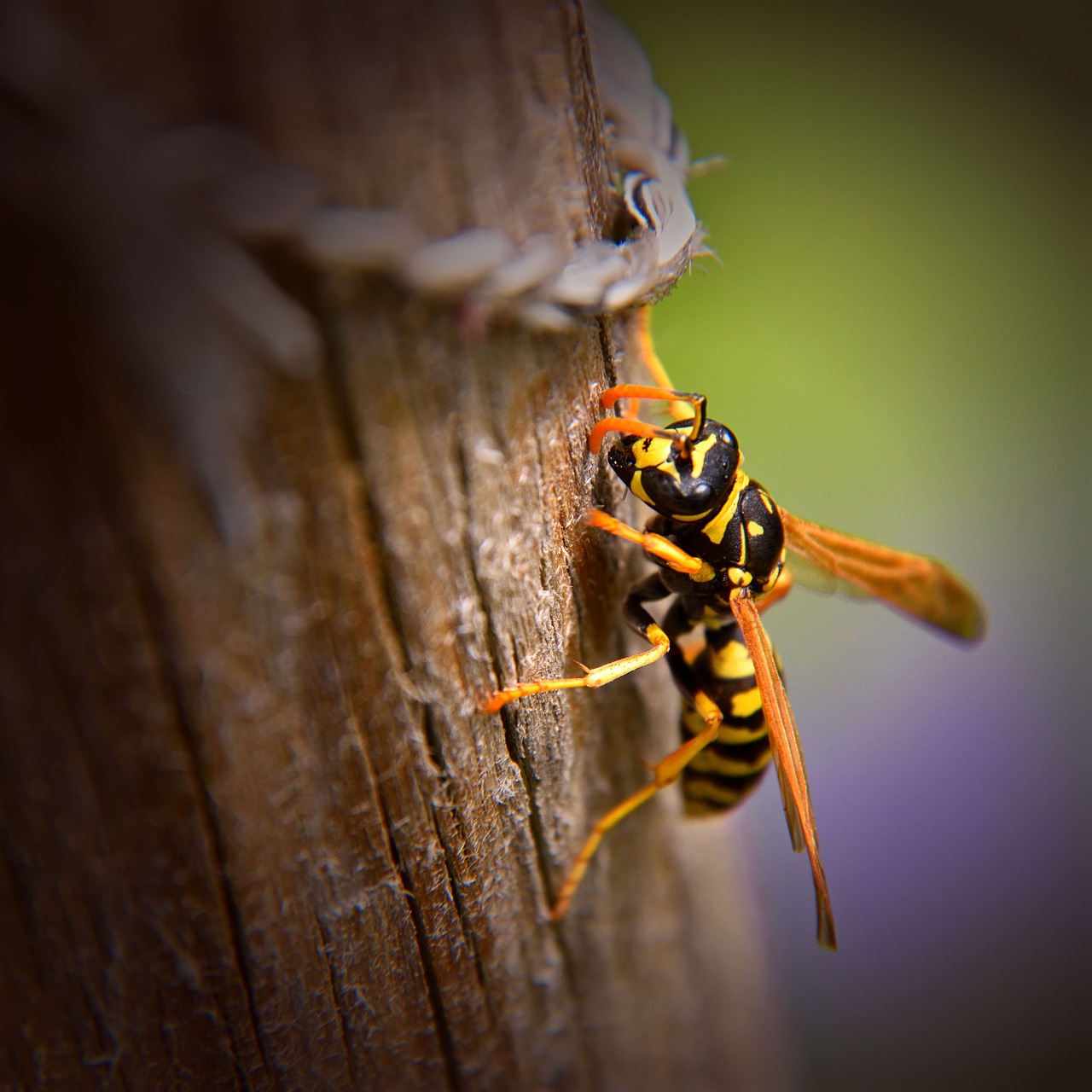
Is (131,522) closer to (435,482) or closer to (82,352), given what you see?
(82,352)

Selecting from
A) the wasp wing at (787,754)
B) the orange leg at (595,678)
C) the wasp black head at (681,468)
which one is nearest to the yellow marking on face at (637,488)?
the wasp black head at (681,468)

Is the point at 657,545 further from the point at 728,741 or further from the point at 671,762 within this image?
the point at 728,741

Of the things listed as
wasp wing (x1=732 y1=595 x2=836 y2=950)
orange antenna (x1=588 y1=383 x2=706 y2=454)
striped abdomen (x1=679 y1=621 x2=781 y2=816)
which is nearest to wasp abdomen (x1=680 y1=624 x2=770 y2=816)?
striped abdomen (x1=679 y1=621 x2=781 y2=816)

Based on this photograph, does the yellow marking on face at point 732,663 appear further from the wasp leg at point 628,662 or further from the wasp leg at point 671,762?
the wasp leg at point 628,662

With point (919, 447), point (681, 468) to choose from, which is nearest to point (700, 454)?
point (681, 468)

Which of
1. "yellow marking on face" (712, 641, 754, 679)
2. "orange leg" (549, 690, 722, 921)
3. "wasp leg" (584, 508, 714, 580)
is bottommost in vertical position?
"orange leg" (549, 690, 722, 921)

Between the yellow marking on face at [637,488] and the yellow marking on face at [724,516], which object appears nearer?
the yellow marking on face at [637,488]

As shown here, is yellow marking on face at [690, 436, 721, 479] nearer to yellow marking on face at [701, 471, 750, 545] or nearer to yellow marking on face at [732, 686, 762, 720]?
yellow marking on face at [701, 471, 750, 545]
